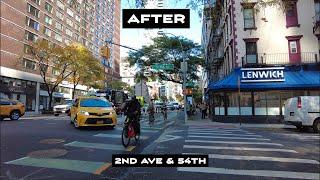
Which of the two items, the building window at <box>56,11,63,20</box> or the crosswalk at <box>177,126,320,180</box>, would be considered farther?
the building window at <box>56,11,63,20</box>

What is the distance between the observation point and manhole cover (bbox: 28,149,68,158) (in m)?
8.51

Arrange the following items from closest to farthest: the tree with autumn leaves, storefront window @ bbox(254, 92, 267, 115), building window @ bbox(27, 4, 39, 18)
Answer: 1. storefront window @ bbox(254, 92, 267, 115)
2. the tree with autumn leaves
3. building window @ bbox(27, 4, 39, 18)

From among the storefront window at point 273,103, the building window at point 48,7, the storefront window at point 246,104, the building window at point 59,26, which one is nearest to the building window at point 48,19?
the building window at point 48,7

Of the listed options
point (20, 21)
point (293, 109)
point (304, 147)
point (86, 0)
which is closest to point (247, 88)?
point (293, 109)

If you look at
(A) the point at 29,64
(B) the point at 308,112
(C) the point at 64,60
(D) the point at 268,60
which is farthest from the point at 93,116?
(A) the point at 29,64

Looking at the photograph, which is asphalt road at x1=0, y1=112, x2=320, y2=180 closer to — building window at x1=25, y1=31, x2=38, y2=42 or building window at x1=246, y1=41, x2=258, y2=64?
building window at x1=246, y1=41, x2=258, y2=64

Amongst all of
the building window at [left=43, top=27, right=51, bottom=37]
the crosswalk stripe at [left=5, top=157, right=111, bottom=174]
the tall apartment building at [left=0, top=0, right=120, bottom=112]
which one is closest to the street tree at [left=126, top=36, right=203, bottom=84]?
the tall apartment building at [left=0, top=0, right=120, bottom=112]

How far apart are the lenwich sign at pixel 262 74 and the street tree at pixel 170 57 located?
674 inches

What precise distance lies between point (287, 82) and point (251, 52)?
13.4 feet

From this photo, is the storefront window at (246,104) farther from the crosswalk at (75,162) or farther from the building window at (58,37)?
the building window at (58,37)

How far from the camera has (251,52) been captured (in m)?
27.2

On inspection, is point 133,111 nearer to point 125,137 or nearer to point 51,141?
point 125,137

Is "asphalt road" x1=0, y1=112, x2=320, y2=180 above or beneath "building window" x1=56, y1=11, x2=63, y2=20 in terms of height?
beneath

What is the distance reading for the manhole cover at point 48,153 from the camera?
851cm
